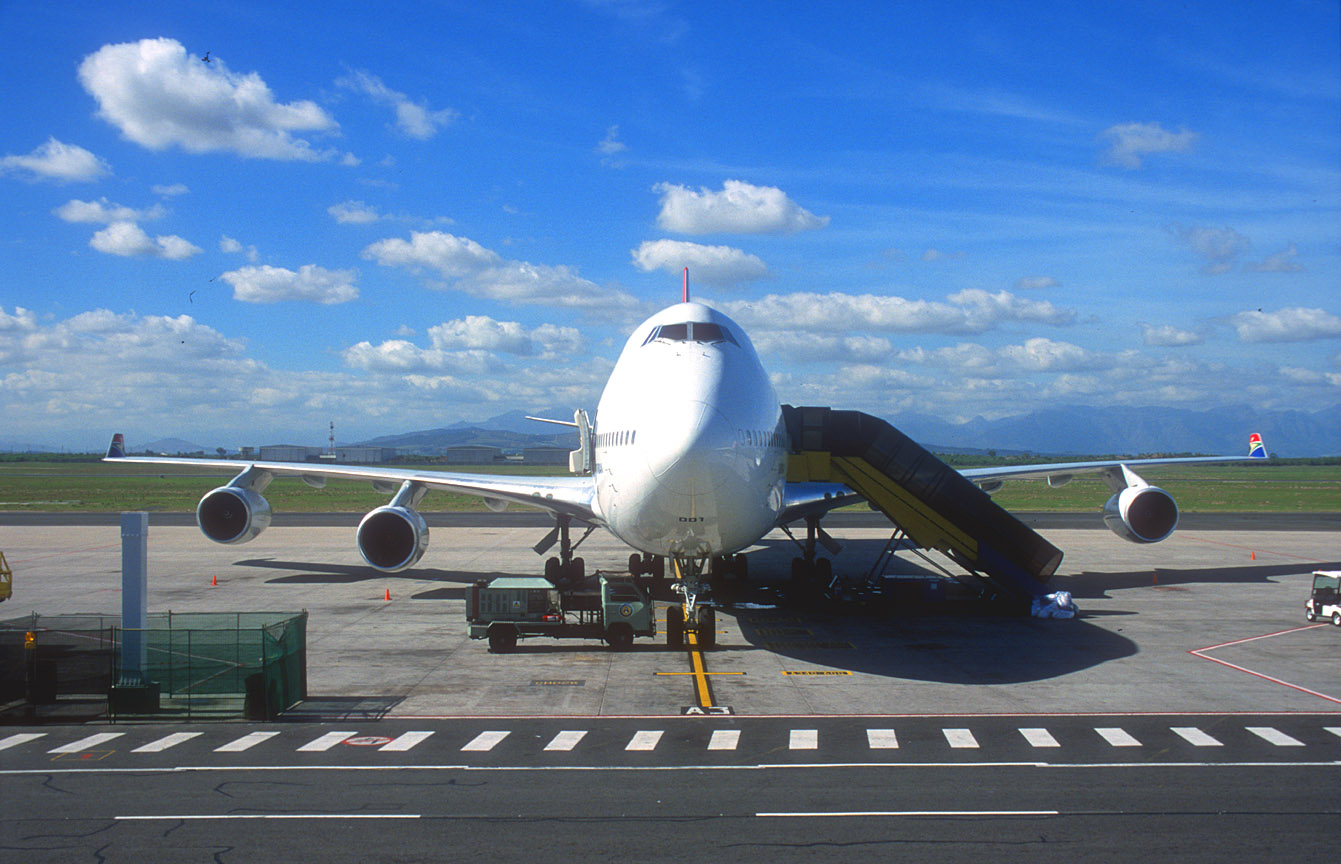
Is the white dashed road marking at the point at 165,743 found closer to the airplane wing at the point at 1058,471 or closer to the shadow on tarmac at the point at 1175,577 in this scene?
the airplane wing at the point at 1058,471

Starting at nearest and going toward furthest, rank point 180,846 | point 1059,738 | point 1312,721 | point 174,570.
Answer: point 180,846 < point 1059,738 < point 1312,721 < point 174,570

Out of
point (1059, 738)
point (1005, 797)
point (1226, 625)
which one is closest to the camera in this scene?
point (1005, 797)

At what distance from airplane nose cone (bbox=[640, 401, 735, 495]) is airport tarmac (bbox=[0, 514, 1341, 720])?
3591mm

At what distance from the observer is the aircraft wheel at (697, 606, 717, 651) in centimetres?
1794

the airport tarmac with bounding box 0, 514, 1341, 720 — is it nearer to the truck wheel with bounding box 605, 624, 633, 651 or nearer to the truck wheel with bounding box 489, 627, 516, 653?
the truck wheel with bounding box 605, 624, 633, 651

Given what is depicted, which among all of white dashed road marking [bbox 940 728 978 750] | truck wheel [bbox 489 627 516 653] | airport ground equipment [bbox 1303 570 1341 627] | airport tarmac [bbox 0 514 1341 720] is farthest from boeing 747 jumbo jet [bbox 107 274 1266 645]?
white dashed road marking [bbox 940 728 978 750]

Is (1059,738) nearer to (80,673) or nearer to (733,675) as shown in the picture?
(733,675)

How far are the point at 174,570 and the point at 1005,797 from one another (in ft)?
99.8

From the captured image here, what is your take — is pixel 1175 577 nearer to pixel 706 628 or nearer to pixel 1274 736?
pixel 1274 736

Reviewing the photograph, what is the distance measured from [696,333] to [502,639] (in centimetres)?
748

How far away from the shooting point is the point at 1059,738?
508 inches

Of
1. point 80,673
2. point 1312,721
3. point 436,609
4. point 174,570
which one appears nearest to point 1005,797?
point 1312,721

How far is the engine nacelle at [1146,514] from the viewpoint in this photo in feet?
86.4

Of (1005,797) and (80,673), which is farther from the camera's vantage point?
(80,673)
